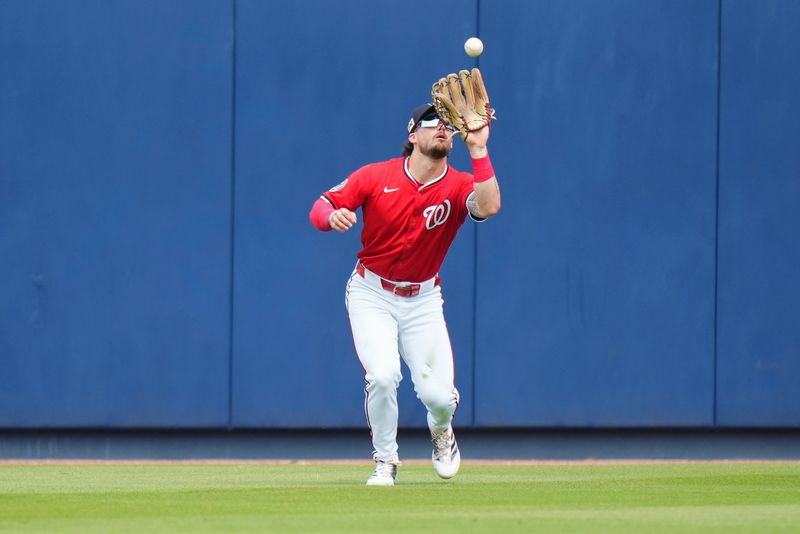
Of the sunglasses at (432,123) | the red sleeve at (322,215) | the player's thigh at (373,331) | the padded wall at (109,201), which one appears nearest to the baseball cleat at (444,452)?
the player's thigh at (373,331)

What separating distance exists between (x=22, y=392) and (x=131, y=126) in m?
2.10

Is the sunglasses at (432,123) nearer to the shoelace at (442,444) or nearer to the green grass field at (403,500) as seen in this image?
the shoelace at (442,444)

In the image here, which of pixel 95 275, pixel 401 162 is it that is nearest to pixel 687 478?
pixel 401 162

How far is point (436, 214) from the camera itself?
7.66 metres

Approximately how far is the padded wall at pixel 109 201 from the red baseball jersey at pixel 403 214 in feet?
11.0

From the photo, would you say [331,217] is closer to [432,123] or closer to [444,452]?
[432,123]

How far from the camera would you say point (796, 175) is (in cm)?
1132

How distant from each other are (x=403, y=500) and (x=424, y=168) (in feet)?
6.30

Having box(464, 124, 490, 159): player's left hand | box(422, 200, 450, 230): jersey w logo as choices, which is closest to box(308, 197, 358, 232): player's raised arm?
box(422, 200, 450, 230): jersey w logo

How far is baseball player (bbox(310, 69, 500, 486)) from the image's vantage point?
24.9 feet

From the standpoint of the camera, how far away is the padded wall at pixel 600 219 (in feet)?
36.3

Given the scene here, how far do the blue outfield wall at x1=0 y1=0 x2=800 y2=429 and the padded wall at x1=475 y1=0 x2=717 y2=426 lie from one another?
0.7 inches

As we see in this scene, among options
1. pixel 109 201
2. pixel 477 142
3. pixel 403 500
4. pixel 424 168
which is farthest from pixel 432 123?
pixel 109 201

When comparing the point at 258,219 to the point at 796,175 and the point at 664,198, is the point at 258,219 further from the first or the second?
the point at 796,175
